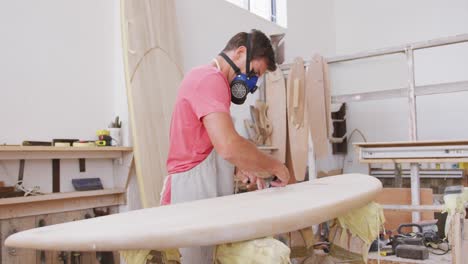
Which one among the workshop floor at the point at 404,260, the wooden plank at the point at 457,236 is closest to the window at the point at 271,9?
the workshop floor at the point at 404,260

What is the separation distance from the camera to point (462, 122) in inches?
231

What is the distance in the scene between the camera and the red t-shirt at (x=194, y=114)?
166 cm

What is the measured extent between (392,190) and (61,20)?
11.7ft

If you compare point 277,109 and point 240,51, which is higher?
point 240,51

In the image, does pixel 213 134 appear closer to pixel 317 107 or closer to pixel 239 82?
pixel 239 82

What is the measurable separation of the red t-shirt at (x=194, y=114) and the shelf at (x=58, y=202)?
3.85 ft

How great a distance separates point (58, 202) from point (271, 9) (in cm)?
415

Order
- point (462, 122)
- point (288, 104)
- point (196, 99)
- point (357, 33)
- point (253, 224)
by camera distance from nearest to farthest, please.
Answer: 1. point (253, 224)
2. point (196, 99)
3. point (288, 104)
4. point (462, 122)
5. point (357, 33)

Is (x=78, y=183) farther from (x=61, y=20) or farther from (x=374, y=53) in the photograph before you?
(x=374, y=53)

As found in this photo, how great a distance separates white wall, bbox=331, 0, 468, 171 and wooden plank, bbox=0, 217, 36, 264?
17.0ft

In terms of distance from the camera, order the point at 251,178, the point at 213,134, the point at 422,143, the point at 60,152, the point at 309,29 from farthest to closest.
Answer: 1. the point at 309,29
2. the point at 422,143
3. the point at 60,152
4. the point at 251,178
5. the point at 213,134

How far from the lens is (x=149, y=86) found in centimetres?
318

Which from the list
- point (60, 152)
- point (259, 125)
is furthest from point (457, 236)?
point (259, 125)

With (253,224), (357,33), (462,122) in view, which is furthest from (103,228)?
(357,33)
